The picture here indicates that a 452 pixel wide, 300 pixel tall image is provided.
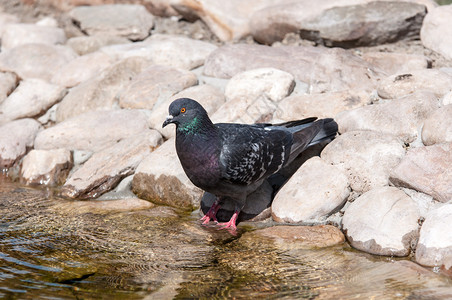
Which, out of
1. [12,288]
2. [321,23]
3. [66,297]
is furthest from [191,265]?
[321,23]

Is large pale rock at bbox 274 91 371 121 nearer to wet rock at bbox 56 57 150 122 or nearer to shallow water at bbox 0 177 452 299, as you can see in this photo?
shallow water at bbox 0 177 452 299

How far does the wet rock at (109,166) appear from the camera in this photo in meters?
6.07

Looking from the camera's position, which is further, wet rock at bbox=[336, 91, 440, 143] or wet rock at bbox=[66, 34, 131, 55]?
wet rock at bbox=[66, 34, 131, 55]

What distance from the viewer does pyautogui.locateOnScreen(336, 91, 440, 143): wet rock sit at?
217 inches

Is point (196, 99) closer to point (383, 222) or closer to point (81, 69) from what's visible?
point (81, 69)

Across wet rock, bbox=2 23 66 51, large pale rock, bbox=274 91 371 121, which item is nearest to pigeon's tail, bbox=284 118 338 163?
large pale rock, bbox=274 91 371 121

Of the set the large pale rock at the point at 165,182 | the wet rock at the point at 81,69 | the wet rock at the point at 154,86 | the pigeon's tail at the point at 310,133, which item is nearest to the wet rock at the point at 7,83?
the wet rock at the point at 81,69

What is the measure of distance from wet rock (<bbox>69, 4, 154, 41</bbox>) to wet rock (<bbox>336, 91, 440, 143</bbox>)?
445cm

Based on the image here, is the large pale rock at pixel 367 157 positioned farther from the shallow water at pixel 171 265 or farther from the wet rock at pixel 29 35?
the wet rock at pixel 29 35

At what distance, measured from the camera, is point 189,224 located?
5285mm

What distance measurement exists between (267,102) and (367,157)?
1525mm

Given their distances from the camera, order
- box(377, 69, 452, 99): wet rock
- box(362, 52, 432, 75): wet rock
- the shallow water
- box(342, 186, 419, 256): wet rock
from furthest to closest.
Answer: box(362, 52, 432, 75): wet rock
box(377, 69, 452, 99): wet rock
box(342, 186, 419, 256): wet rock
the shallow water

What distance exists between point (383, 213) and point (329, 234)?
0.48m

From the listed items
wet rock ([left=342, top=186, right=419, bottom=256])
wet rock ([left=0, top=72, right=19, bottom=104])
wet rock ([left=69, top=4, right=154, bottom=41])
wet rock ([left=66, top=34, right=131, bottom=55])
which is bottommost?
wet rock ([left=0, top=72, right=19, bottom=104])
